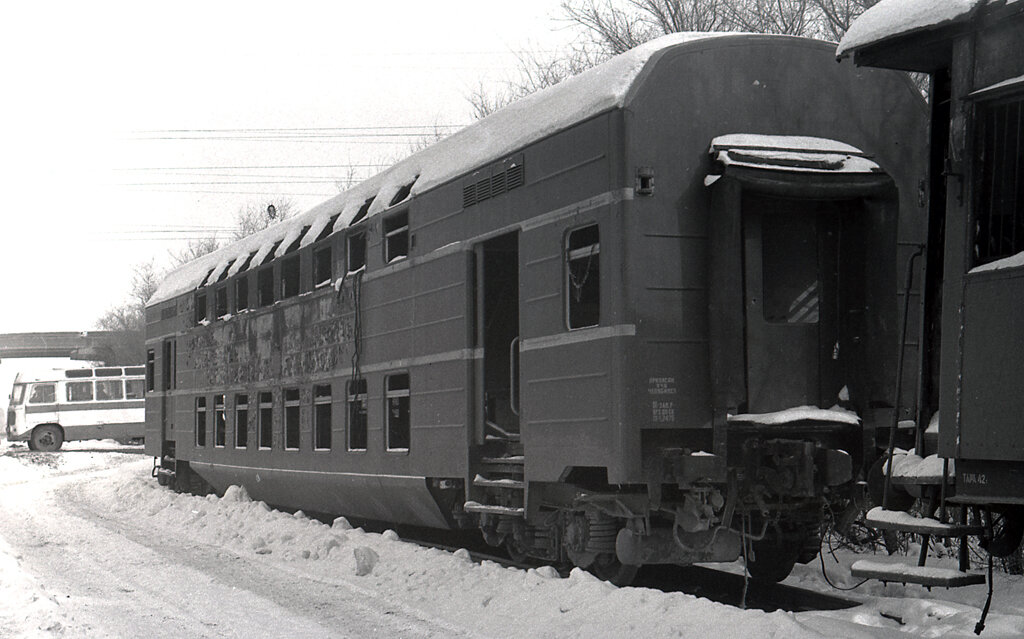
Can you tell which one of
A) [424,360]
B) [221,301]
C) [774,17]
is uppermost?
[774,17]

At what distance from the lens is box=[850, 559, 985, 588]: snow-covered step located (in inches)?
237

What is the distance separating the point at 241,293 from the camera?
1883 cm

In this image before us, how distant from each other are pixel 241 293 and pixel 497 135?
859 centimetres

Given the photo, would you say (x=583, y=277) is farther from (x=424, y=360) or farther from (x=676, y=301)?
(x=424, y=360)

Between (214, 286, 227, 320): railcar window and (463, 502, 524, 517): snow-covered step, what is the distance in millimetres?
9637

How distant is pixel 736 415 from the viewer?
352 inches

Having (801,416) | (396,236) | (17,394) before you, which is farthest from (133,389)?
(801,416)

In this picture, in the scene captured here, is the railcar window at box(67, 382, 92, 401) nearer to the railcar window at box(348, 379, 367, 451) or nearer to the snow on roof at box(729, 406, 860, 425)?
the railcar window at box(348, 379, 367, 451)

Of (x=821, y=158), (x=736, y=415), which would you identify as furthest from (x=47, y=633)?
(x=821, y=158)

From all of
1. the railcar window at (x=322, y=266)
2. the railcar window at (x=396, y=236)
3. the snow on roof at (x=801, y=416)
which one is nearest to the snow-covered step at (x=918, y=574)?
the snow on roof at (x=801, y=416)

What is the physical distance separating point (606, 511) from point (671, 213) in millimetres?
2270

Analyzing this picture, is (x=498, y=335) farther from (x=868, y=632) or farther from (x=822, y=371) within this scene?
(x=868, y=632)

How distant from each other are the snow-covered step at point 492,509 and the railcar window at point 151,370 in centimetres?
1453

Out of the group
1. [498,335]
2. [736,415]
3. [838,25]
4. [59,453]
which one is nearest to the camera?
[736,415]
